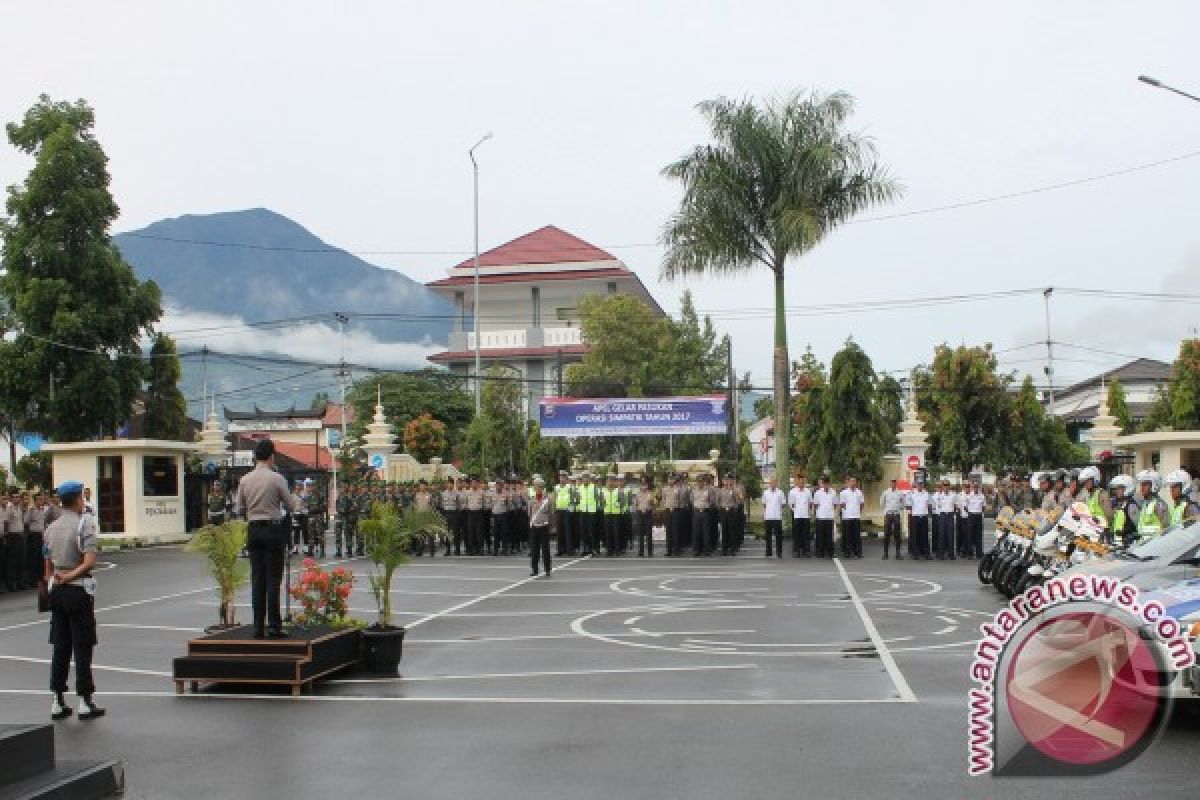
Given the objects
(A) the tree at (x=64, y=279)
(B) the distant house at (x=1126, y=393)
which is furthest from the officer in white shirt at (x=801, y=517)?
(B) the distant house at (x=1126, y=393)

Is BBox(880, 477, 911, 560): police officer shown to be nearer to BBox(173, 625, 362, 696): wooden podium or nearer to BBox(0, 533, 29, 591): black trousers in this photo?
BBox(0, 533, 29, 591): black trousers

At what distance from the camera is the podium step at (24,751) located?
7441mm

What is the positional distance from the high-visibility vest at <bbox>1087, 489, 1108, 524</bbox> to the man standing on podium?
1043cm

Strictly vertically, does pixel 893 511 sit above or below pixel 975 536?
above

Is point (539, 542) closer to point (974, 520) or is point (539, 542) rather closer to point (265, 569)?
point (974, 520)

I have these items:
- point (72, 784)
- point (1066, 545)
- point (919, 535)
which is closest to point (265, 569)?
point (72, 784)

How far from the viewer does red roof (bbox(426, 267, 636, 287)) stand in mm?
66562

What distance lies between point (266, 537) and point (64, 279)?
105ft

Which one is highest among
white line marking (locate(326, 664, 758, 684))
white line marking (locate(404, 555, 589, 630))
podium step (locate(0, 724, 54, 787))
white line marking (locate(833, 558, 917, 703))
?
podium step (locate(0, 724, 54, 787))

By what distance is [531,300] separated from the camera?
6881 centimetres

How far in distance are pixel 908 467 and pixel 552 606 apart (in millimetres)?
20286

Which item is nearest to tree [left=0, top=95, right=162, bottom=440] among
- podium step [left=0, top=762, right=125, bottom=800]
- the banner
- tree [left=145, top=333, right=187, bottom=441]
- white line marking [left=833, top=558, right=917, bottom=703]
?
tree [left=145, top=333, right=187, bottom=441]

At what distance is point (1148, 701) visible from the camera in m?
9.91

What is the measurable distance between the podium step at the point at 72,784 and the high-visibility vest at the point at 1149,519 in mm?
12104
